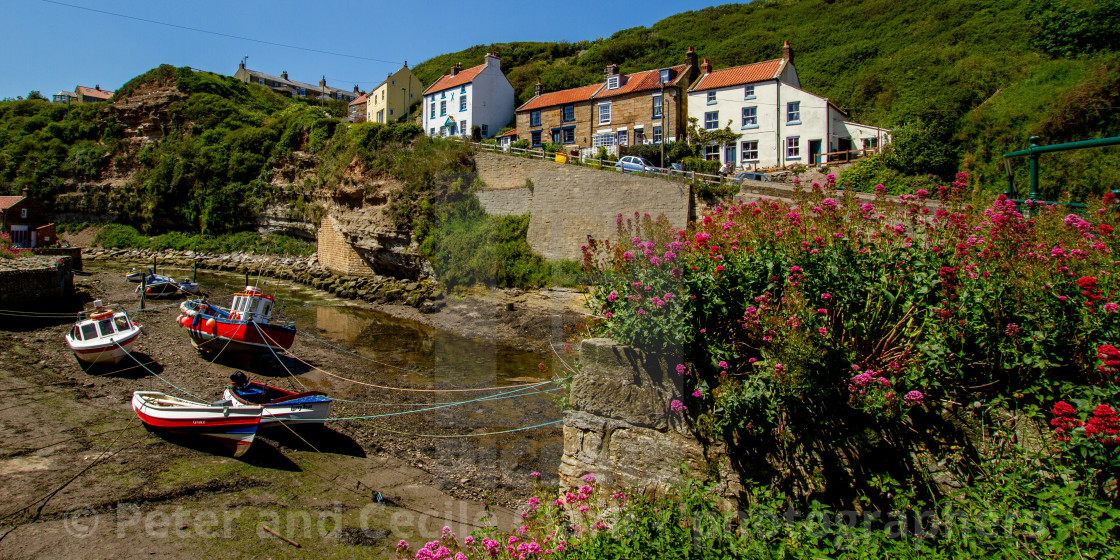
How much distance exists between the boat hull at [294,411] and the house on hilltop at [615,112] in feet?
72.4

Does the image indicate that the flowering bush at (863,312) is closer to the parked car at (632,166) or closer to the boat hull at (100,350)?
the boat hull at (100,350)

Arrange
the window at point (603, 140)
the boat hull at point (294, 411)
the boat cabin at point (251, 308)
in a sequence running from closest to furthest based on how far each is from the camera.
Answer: the boat hull at point (294, 411)
the boat cabin at point (251, 308)
the window at point (603, 140)

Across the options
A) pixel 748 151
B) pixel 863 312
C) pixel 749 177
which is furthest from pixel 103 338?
pixel 748 151

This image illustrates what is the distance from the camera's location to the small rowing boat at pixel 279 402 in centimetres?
1021

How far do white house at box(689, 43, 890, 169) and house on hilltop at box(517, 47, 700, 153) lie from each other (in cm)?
185

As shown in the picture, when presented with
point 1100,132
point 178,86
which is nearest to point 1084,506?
point 1100,132

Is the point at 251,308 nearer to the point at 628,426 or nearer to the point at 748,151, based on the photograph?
the point at 628,426

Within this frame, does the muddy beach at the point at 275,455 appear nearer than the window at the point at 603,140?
Yes

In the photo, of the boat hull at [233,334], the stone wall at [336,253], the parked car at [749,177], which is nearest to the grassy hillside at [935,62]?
the parked car at [749,177]

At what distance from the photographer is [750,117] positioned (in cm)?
2698

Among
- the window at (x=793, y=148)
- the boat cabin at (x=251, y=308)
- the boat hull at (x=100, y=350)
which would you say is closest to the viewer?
the boat hull at (x=100, y=350)

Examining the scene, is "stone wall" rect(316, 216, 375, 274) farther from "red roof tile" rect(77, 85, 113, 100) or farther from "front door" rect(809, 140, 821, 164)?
"red roof tile" rect(77, 85, 113, 100)

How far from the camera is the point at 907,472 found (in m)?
3.54

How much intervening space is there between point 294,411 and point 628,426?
8109 millimetres
